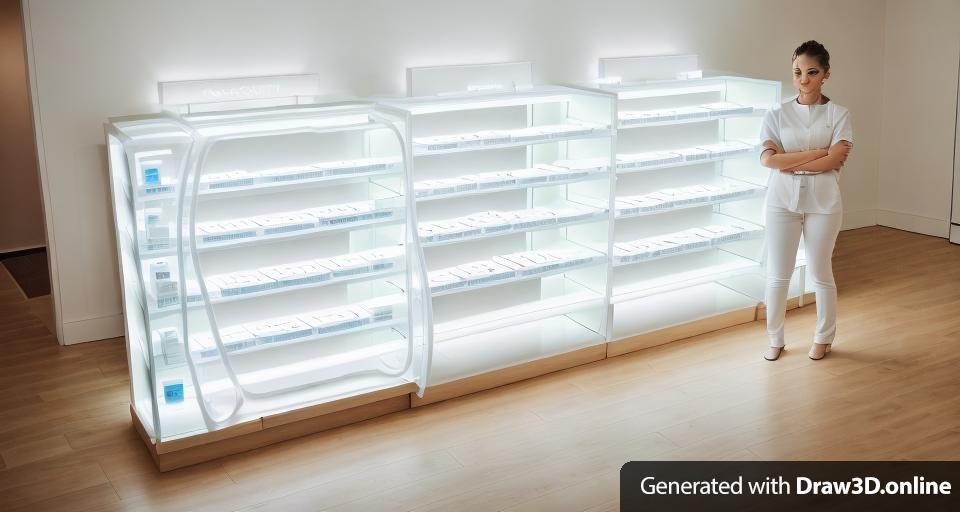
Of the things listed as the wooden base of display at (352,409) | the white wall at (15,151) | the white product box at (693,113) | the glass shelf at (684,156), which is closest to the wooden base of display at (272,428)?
the wooden base of display at (352,409)

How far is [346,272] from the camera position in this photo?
13.8ft

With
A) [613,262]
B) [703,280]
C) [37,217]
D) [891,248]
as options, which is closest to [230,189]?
[613,262]

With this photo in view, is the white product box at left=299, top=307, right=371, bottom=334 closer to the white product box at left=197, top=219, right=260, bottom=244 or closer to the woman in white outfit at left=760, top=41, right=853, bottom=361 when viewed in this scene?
the white product box at left=197, top=219, right=260, bottom=244

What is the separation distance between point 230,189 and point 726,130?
3188mm

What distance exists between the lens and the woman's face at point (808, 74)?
176 inches

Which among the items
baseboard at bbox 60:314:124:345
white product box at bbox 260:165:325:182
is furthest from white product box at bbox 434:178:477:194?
baseboard at bbox 60:314:124:345

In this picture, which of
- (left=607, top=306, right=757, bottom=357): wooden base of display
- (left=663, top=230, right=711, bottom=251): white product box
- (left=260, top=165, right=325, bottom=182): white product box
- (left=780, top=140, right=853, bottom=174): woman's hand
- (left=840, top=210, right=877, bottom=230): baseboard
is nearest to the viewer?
(left=260, top=165, right=325, bottom=182): white product box

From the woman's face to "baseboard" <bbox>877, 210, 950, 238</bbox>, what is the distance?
3.29 metres

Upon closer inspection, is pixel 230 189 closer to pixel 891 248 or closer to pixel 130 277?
pixel 130 277

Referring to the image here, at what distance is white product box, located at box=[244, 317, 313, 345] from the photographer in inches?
161

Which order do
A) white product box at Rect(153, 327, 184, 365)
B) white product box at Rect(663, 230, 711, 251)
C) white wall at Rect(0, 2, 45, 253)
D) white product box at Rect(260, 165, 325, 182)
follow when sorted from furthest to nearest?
white wall at Rect(0, 2, 45, 253) → white product box at Rect(663, 230, 711, 251) → white product box at Rect(260, 165, 325, 182) → white product box at Rect(153, 327, 184, 365)

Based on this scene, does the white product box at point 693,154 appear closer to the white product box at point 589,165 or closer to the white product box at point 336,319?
the white product box at point 589,165

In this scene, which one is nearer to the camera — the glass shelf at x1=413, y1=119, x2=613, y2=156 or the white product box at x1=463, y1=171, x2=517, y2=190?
the glass shelf at x1=413, y1=119, x2=613, y2=156

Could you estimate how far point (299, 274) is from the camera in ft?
13.7
